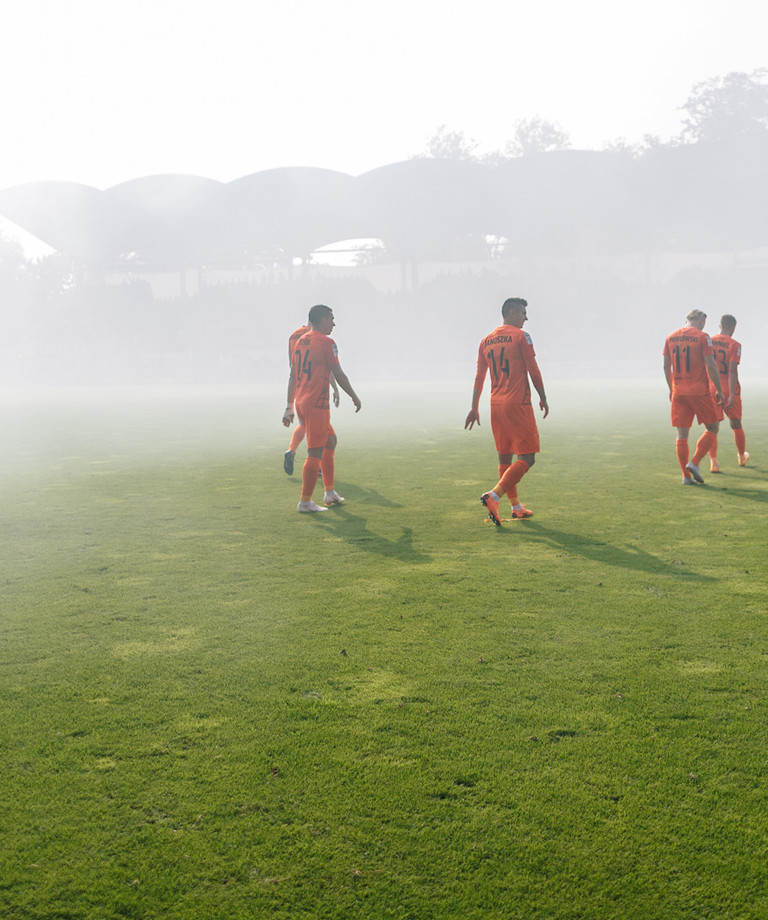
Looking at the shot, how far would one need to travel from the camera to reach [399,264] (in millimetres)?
52156

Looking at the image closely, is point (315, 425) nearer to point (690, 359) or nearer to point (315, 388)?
point (315, 388)

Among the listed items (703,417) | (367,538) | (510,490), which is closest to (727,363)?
(703,417)

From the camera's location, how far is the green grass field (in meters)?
2.21

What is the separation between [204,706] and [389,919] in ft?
4.58

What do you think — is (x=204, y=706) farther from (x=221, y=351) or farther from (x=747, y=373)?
(x=221, y=351)

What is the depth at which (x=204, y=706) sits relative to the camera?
128 inches

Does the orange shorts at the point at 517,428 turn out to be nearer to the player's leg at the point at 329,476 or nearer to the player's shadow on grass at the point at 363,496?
the player's shadow on grass at the point at 363,496

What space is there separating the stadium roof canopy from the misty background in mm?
99

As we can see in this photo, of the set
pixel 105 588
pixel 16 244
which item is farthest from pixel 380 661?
pixel 16 244

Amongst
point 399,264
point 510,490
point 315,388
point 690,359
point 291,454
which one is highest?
point 399,264

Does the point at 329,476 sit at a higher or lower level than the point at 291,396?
lower

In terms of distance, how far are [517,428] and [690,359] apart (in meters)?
2.55

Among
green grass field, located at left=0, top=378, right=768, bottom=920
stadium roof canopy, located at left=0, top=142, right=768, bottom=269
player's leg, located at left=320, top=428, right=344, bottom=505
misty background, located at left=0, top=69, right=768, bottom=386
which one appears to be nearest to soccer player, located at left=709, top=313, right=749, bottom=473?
green grass field, located at left=0, top=378, right=768, bottom=920

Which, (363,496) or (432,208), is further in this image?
(432,208)
